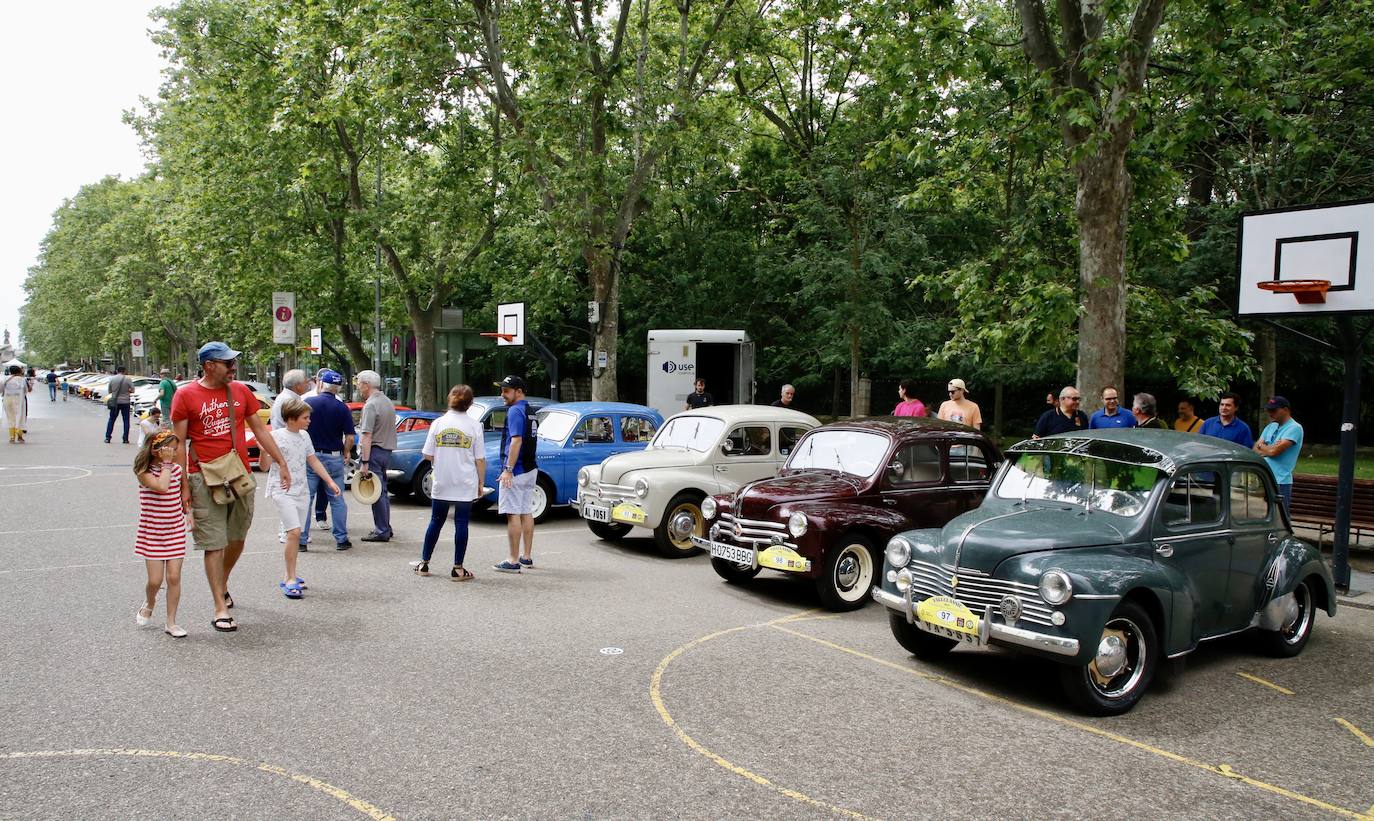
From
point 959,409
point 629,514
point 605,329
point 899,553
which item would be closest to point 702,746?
point 899,553

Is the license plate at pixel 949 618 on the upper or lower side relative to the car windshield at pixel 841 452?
lower

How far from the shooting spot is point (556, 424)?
1312 centimetres

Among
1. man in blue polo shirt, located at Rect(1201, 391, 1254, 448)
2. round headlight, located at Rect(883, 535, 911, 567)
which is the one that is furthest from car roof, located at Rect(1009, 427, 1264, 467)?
man in blue polo shirt, located at Rect(1201, 391, 1254, 448)

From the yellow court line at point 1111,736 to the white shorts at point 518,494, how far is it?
3.26m

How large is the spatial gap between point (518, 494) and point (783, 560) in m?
2.80

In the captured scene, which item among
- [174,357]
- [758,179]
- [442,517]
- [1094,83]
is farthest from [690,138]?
[174,357]

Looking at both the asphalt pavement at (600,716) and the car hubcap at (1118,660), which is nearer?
the asphalt pavement at (600,716)

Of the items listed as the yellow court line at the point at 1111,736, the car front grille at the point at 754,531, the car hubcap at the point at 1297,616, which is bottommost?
the yellow court line at the point at 1111,736

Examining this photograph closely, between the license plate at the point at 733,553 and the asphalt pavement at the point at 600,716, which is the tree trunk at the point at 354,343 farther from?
the license plate at the point at 733,553

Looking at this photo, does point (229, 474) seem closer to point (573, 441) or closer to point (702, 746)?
point (702, 746)

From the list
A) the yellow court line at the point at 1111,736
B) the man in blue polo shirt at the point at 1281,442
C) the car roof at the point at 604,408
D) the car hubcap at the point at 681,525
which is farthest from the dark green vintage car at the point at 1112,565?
the car roof at the point at 604,408

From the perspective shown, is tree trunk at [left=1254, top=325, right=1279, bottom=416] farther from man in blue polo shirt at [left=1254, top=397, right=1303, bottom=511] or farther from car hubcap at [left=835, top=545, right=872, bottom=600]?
car hubcap at [left=835, top=545, right=872, bottom=600]

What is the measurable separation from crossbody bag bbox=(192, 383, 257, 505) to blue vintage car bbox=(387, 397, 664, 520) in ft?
17.8

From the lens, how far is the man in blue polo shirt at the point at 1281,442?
31.1 feet
